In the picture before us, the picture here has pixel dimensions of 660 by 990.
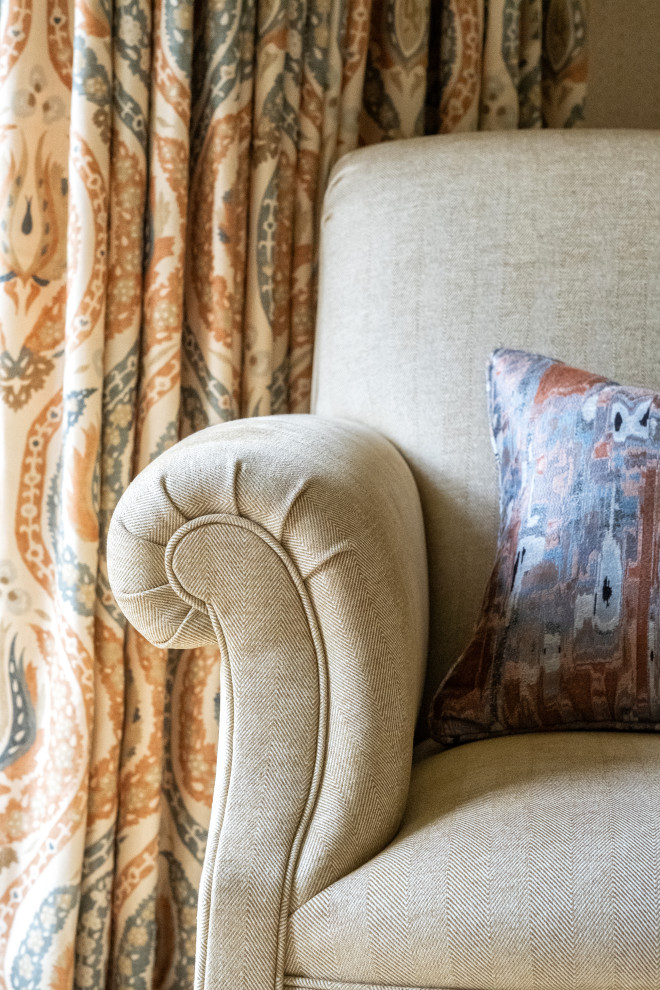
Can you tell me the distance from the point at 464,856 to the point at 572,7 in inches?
51.8

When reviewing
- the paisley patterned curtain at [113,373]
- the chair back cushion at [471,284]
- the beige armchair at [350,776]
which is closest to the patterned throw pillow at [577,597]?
the beige armchair at [350,776]

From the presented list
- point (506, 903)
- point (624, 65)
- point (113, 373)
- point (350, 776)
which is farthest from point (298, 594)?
point (624, 65)

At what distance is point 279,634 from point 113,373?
598 mm

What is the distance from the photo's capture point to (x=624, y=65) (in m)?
1.66

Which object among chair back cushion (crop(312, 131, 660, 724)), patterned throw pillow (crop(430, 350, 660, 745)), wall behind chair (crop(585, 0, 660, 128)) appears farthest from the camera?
wall behind chair (crop(585, 0, 660, 128))

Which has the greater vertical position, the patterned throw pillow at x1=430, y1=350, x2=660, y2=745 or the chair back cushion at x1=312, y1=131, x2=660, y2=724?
the chair back cushion at x1=312, y1=131, x2=660, y2=724

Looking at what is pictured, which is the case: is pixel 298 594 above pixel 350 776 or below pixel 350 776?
above

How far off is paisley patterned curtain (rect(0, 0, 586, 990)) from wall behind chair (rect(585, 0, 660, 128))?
59cm

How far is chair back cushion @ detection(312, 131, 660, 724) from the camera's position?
1122 millimetres

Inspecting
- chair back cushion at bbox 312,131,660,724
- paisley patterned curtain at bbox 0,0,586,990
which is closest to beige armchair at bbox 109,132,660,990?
chair back cushion at bbox 312,131,660,724

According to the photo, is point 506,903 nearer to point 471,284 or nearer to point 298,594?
point 298,594

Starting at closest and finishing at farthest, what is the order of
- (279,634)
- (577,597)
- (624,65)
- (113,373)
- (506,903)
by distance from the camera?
1. (506,903)
2. (279,634)
3. (577,597)
4. (113,373)
5. (624,65)

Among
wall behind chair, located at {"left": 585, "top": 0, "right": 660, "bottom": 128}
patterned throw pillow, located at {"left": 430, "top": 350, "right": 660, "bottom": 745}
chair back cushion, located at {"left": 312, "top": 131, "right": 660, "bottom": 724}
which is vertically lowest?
patterned throw pillow, located at {"left": 430, "top": 350, "right": 660, "bottom": 745}

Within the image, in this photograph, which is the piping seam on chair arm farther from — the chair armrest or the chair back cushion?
the chair back cushion
